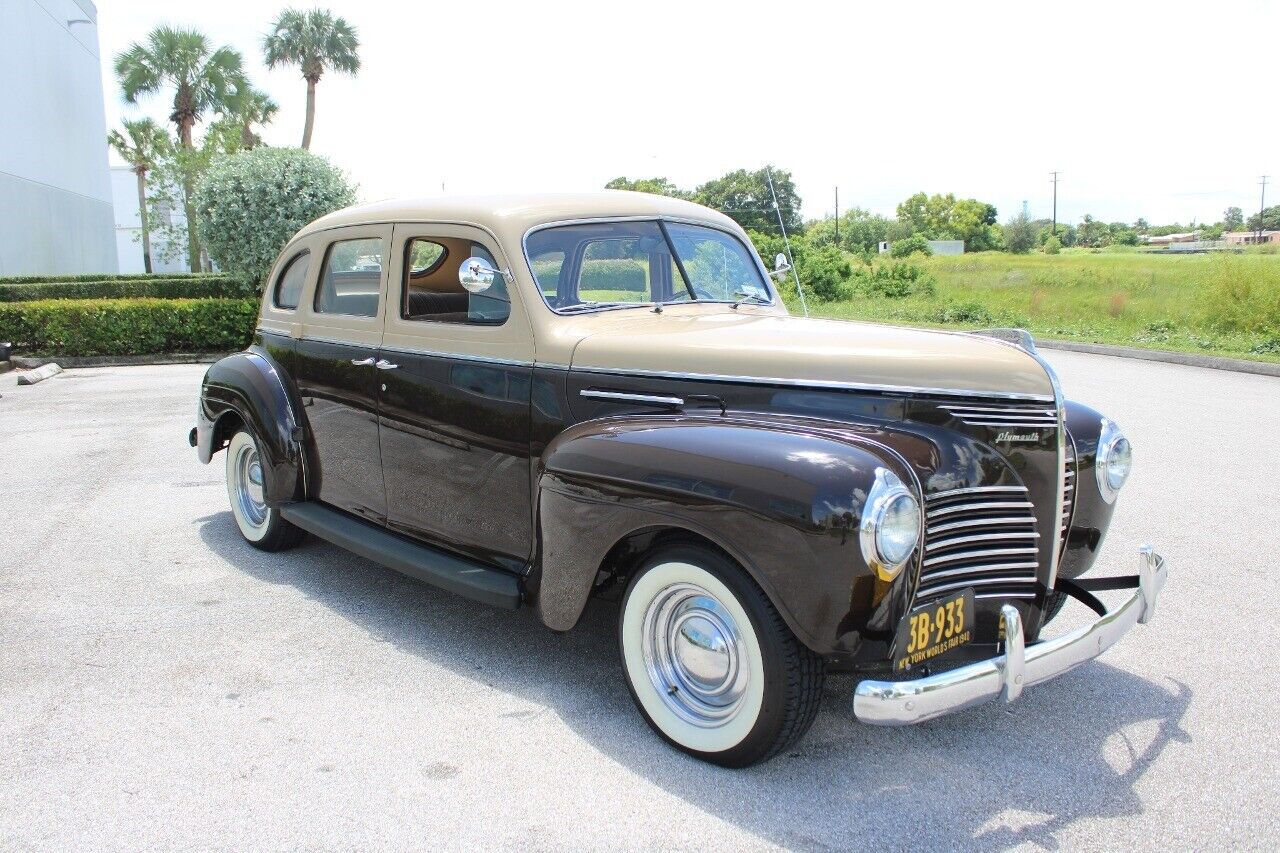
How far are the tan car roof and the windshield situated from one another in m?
0.06

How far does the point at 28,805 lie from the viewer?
9.57 feet

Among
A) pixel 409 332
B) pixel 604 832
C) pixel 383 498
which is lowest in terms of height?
pixel 604 832

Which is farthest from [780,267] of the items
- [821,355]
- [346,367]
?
[346,367]

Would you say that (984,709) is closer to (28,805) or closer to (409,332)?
(409,332)

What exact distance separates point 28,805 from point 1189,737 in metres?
3.69

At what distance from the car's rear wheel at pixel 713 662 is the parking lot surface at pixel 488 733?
136 millimetres

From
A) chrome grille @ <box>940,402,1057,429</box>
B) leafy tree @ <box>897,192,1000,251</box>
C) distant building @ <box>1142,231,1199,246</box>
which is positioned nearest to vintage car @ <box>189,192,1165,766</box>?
chrome grille @ <box>940,402,1057,429</box>

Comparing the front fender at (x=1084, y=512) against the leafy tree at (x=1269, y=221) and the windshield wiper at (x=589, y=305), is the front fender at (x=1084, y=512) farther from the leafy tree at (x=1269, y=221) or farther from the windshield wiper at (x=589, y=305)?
the leafy tree at (x=1269, y=221)

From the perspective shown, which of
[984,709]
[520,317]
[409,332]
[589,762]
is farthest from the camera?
[409,332]

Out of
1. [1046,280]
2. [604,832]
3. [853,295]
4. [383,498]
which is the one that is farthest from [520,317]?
[1046,280]

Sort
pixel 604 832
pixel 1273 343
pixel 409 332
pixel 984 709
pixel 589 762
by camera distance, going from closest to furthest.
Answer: pixel 604 832 → pixel 589 762 → pixel 984 709 → pixel 409 332 → pixel 1273 343

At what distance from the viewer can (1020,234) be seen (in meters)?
76.4

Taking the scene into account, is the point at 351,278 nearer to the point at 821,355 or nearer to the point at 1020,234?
the point at 821,355

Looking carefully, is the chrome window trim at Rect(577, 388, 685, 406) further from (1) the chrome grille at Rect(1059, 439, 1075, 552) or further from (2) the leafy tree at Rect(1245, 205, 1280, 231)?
(2) the leafy tree at Rect(1245, 205, 1280, 231)
